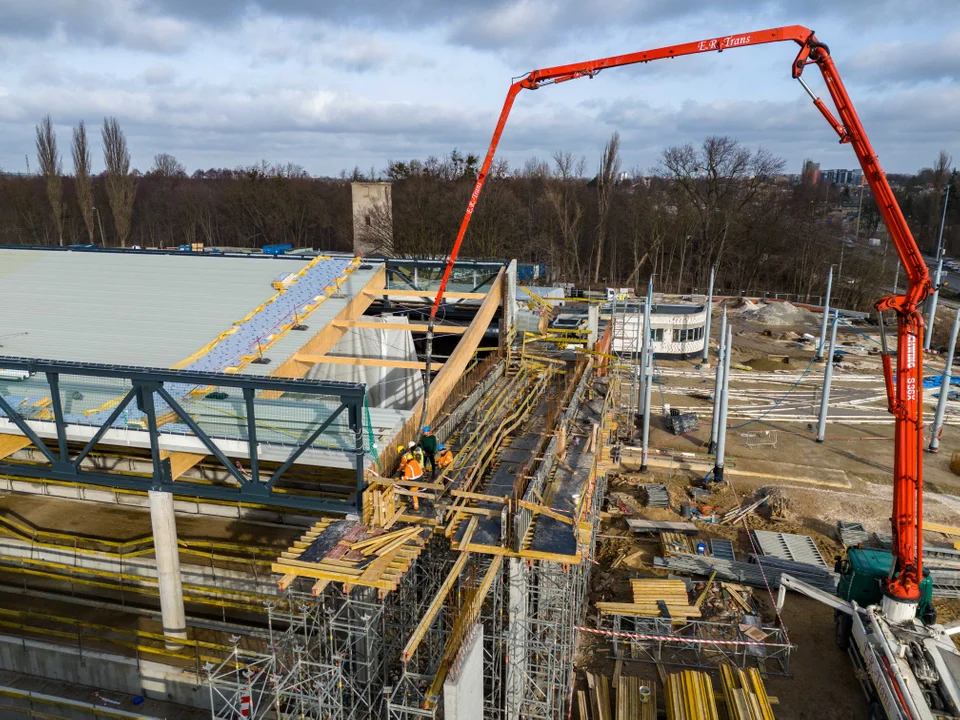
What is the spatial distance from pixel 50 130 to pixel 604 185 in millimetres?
56867

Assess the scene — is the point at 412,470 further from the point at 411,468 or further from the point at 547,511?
the point at 547,511

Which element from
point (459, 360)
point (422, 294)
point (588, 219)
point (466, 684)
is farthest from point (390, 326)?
point (588, 219)

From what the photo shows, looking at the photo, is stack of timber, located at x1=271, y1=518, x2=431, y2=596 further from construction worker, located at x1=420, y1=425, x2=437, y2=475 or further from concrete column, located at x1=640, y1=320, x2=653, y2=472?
concrete column, located at x1=640, y1=320, x2=653, y2=472

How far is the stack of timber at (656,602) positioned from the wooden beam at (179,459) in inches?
404

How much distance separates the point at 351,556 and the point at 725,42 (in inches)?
510

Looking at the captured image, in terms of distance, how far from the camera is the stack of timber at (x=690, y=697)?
13.5 meters

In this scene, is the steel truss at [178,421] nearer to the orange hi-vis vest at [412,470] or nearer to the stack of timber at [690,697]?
the orange hi-vis vest at [412,470]

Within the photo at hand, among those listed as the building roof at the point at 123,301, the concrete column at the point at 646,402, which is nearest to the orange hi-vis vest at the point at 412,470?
the building roof at the point at 123,301

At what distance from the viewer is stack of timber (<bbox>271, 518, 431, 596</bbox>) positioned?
9867mm

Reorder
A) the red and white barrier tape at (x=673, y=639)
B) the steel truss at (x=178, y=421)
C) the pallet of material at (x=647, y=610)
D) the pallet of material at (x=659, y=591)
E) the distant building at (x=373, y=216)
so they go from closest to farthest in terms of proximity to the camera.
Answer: the steel truss at (x=178, y=421), the red and white barrier tape at (x=673, y=639), the pallet of material at (x=647, y=610), the pallet of material at (x=659, y=591), the distant building at (x=373, y=216)

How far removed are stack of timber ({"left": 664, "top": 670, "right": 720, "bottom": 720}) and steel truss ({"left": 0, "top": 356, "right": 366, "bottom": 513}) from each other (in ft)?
25.4

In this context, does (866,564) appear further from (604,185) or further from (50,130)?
(50,130)

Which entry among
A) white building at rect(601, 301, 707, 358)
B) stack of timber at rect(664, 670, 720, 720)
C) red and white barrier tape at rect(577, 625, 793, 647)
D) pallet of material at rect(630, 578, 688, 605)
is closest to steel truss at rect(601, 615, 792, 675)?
red and white barrier tape at rect(577, 625, 793, 647)

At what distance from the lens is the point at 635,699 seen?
14023mm
